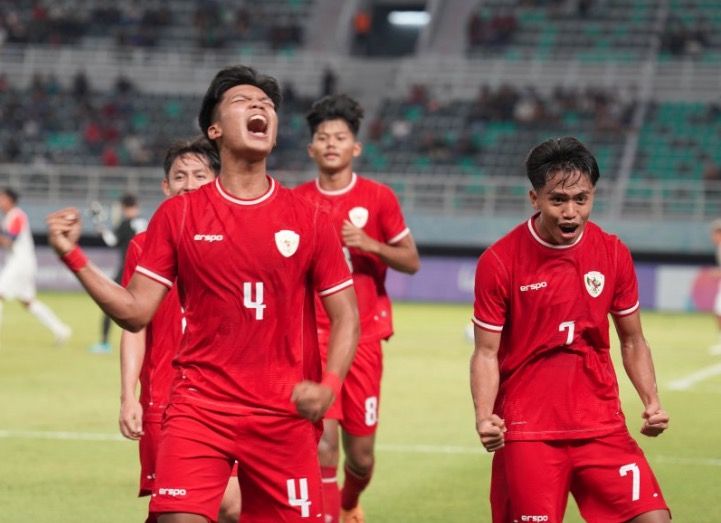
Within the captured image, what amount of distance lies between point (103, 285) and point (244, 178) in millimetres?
739

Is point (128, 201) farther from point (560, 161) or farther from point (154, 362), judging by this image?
point (560, 161)

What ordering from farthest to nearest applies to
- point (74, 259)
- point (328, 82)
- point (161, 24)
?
point (161, 24) < point (328, 82) < point (74, 259)

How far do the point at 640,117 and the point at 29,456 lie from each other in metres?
30.7

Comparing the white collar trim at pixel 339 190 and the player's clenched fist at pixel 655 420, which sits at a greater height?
the white collar trim at pixel 339 190

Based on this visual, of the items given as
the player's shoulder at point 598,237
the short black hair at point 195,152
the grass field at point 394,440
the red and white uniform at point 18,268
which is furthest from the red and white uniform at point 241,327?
the red and white uniform at point 18,268

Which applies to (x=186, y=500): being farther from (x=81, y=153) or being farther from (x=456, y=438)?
(x=81, y=153)

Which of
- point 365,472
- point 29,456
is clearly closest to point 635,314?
point 365,472

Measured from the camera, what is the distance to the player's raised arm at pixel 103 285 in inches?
205

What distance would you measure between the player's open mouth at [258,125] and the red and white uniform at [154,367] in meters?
1.33

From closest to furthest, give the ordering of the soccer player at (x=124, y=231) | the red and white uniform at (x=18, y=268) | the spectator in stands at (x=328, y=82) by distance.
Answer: the soccer player at (x=124, y=231) → the red and white uniform at (x=18, y=268) → the spectator in stands at (x=328, y=82)

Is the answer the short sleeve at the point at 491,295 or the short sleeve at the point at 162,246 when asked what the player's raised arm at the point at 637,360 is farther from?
the short sleeve at the point at 162,246

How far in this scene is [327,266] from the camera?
5684 millimetres

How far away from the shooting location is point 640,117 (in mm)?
40031

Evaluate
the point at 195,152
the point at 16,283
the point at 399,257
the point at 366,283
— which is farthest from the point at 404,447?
the point at 16,283
